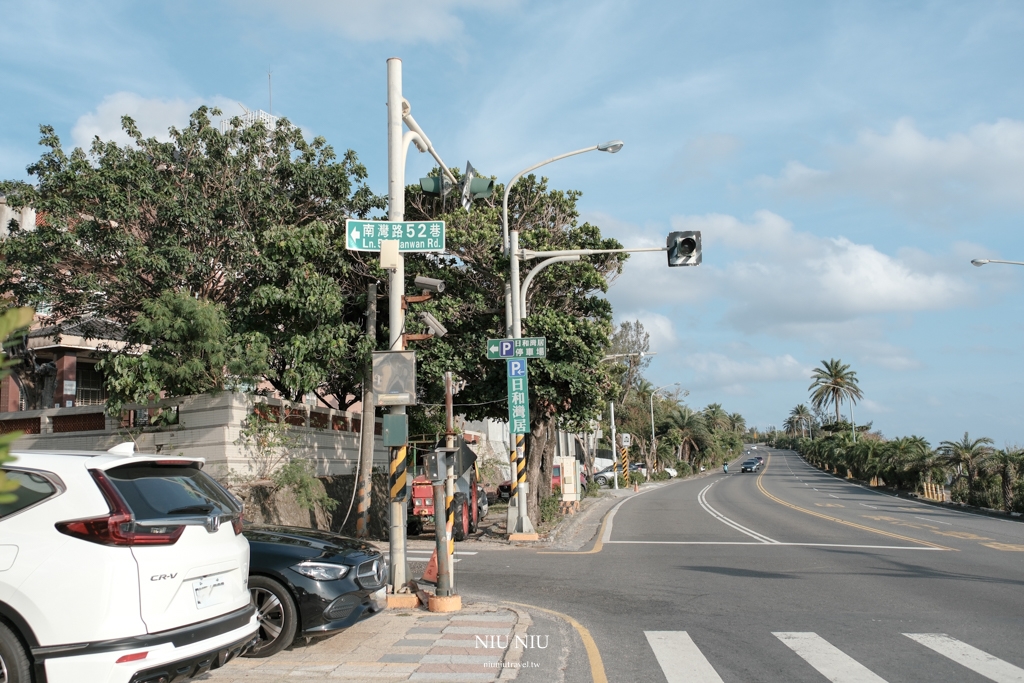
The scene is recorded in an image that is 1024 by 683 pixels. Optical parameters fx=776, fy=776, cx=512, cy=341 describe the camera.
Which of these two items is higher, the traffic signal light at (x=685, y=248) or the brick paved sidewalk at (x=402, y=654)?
the traffic signal light at (x=685, y=248)

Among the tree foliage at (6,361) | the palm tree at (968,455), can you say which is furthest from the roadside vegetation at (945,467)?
the tree foliage at (6,361)

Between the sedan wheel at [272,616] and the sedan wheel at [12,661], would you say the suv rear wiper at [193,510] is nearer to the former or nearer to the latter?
the sedan wheel at [12,661]

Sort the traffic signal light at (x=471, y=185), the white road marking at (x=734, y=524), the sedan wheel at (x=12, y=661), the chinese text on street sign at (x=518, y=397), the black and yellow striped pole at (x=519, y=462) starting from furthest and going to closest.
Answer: the white road marking at (x=734, y=524) → the black and yellow striped pole at (x=519, y=462) → the chinese text on street sign at (x=518, y=397) → the traffic signal light at (x=471, y=185) → the sedan wheel at (x=12, y=661)

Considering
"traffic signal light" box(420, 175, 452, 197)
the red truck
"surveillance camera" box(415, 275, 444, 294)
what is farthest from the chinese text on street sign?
"surveillance camera" box(415, 275, 444, 294)

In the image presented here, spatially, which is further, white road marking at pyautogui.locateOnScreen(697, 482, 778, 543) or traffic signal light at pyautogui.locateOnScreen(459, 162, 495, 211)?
white road marking at pyautogui.locateOnScreen(697, 482, 778, 543)

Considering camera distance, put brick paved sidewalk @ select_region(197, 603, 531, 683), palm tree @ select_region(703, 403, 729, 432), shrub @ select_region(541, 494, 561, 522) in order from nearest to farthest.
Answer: brick paved sidewalk @ select_region(197, 603, 531, 683)
shrub @ select_region(541, 494, 561, 522)
palm tree @ select_region(703, 403, 729, 432)

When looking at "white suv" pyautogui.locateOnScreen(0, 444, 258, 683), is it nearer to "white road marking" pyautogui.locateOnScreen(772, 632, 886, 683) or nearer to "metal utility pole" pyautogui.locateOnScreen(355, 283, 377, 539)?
"white road marking" pyautogui.locateOnScreen(772, 632, 886, 683)

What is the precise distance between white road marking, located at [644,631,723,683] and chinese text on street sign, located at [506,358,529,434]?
30.0ft

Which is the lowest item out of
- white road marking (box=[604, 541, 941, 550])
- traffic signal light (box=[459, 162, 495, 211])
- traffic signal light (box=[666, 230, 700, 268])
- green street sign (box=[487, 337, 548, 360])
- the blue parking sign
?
white road marking (box=[604, 541, 941, 550])

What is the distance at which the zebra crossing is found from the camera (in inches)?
248

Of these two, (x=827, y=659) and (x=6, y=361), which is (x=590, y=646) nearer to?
(x=827, y=659)

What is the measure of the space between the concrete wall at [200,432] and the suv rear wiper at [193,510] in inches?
328

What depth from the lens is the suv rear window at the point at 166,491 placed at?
4.73 metres

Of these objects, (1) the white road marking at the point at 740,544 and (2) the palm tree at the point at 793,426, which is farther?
(2) the palm tree at the point at 793,426
